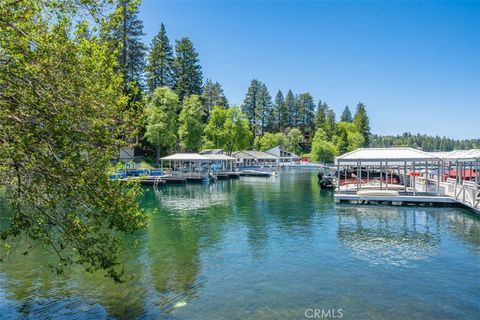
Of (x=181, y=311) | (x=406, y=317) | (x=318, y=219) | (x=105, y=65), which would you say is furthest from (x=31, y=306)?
(x=318, y=219)

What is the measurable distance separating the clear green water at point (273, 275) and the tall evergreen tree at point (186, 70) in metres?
55.1

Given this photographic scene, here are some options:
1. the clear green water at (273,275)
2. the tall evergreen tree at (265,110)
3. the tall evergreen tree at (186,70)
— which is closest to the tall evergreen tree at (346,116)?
the tall evergreen tree at (265,110)

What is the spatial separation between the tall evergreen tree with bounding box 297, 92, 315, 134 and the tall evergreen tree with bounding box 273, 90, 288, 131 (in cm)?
578

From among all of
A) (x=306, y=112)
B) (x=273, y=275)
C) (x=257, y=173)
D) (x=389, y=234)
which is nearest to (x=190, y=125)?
(x=257, y=173)

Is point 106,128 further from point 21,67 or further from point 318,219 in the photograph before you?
point 318,219

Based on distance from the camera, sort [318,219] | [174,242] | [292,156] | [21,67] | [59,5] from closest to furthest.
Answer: [21,67] < [59,5] < [174,242] < [318,219] < [292,156]

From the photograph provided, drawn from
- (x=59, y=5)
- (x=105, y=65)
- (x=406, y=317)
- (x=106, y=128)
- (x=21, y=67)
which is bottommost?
(x=406, y=317)

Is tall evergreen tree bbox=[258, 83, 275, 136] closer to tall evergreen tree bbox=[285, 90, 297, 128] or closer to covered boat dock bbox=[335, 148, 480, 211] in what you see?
tall evergreen tree bbox=[285, 90, 297, 128]

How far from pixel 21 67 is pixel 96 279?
8.17m

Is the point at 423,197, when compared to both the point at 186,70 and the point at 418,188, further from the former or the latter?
the point at 186,70

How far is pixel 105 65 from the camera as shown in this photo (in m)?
6.57

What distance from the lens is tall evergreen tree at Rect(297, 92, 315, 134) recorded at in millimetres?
117688
